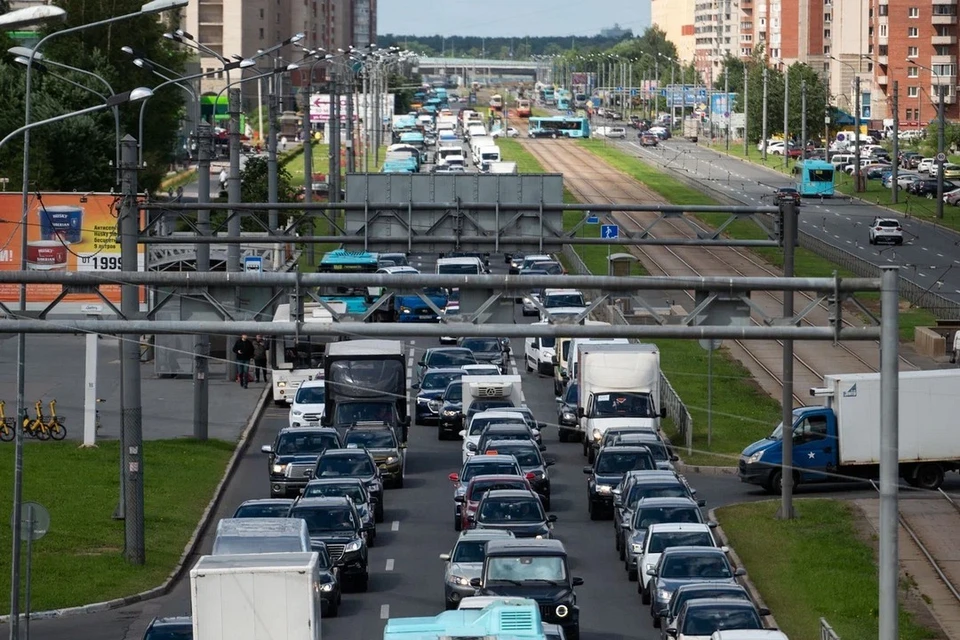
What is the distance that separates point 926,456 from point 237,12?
146m

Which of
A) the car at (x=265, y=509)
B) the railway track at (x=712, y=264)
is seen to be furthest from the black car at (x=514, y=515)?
the railway track at (x=712, y=264)

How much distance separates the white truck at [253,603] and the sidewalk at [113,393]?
21531 millimetres

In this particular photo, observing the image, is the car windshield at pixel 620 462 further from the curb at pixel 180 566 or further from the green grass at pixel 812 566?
the curb at pixel 180 566

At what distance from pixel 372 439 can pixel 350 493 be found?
6161mm

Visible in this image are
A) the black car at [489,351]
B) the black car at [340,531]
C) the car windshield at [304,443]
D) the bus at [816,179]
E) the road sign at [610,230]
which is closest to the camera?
the black car at [340,531]

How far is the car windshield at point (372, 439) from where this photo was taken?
119ft

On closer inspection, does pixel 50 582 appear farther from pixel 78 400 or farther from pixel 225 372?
pixel 225 372

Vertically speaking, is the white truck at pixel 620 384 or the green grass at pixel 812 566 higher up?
the white truck at pixel 620 384

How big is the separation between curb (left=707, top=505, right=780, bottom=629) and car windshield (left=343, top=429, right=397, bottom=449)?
22.9ft

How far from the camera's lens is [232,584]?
778 inches

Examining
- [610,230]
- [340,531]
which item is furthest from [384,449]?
[610,230]

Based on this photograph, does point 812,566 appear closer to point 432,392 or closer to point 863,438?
point 863,438

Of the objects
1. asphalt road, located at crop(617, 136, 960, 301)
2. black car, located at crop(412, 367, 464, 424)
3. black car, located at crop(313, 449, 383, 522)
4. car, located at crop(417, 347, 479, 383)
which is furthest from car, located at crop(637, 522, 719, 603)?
asphalt road, located at crop(617, 136, 960, 301)

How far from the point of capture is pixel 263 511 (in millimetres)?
28438
